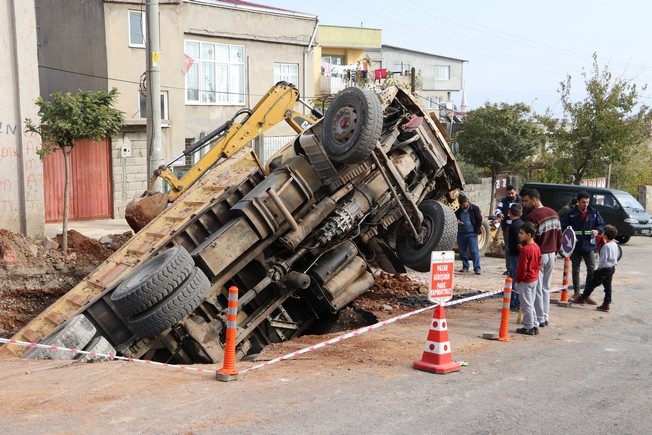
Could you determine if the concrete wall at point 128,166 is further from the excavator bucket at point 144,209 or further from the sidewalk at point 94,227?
the excavator bucket at point 144,209

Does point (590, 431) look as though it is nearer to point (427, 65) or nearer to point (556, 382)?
point (556, 382)

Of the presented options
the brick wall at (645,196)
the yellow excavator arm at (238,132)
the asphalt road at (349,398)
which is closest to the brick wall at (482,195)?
the brick wall at (645,196)

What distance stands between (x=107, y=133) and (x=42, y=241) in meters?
2.71

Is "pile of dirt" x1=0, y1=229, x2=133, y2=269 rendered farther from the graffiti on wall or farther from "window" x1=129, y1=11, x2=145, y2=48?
"window" x1=129, y1=11, x2=145, y2=48

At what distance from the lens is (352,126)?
9328 mm

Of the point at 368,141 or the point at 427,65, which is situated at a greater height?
the point at 427,65

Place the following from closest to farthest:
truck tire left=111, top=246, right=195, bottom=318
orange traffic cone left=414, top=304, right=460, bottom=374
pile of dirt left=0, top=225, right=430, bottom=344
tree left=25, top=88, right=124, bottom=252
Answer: orange traffic cone left=414, top=304, right=460, bottom=374 < truck tire left=111, top=246, right=195, bottom=318 < pile of dirt left=0, top=225, right=430, bottom=344 < tree left=25, top=88, right=124, bottom=252

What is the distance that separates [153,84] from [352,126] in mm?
6601

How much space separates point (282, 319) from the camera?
34.2ft

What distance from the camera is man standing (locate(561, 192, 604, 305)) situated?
38.8 feet

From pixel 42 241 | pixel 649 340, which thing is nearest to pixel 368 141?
pixel 649 340

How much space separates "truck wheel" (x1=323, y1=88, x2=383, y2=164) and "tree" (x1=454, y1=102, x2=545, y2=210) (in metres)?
18.2

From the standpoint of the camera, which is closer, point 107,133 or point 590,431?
point 590,431

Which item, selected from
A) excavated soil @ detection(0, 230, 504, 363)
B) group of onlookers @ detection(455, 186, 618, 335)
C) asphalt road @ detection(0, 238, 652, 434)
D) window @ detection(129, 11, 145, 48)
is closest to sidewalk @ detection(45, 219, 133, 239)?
excavated soil @ detection(0, 230, 504, 363)
